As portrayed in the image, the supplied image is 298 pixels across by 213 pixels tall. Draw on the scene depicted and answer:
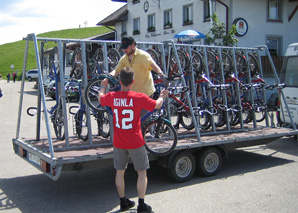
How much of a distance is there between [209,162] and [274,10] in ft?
67.0

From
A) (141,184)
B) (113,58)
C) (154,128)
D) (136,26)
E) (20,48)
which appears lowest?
(141,184)

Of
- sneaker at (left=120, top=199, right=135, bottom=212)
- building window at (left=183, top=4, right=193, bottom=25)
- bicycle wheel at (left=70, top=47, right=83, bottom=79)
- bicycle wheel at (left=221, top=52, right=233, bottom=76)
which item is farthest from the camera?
building window at (left=183, top=4, right=193, bottom=25)

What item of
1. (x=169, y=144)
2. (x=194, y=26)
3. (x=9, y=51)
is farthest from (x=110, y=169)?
(x=9, y=51)

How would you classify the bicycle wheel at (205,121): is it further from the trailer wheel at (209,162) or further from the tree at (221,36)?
the tree at (221,36)

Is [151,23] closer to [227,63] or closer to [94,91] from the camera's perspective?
[227,63]

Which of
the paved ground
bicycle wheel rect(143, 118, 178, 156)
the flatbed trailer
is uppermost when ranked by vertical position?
bicycle wheel rect(143, 118, 178, 156)

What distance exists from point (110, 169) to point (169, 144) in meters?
1.85

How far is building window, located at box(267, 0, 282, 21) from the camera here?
24.2 meters

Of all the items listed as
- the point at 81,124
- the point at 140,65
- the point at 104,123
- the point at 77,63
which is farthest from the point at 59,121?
the point at 140,65

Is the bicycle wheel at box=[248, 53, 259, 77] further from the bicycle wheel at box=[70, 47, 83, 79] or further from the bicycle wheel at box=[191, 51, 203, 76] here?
the bicycle wheel at box=[70, 47, 83, 79]

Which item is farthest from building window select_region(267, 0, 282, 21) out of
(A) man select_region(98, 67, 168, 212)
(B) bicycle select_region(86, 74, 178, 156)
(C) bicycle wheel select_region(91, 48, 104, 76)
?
(A) man select_region(98, 67, 168, 212)

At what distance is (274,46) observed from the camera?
24844 mm

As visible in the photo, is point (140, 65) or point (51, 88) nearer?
→ point (140, 65)

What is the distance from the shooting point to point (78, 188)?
620 cm
